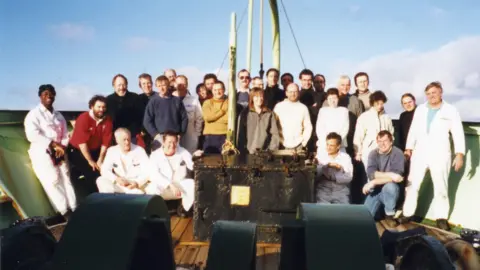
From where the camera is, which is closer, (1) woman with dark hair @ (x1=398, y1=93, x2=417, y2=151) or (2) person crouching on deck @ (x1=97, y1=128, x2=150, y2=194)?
(2) person crouching on deck @ (x1=97, y1=128, x2=150, y2=194)

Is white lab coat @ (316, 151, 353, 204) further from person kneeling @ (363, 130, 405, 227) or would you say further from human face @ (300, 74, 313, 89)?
human face @ (300, 74, 313, 89)

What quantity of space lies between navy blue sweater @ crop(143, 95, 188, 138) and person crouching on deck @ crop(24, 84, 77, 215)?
4.00 ft

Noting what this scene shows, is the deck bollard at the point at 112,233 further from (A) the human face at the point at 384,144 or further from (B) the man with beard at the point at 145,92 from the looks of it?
(B) the man with beard at the point at 145,92

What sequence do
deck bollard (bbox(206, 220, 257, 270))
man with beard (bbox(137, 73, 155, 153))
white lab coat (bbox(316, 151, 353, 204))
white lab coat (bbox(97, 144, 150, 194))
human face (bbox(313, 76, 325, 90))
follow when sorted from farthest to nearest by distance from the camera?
1. human face (bbox(313, 76, 325, 90))
2. man with beard (bbox(137, 73, 155, 153))
3. white lab coat (bbox(97, 144, 150, 194))
4. white lab coat (bbox(316, 151, 353, 204))
5. deck bollard (bbox(206, 220, 257, 270))

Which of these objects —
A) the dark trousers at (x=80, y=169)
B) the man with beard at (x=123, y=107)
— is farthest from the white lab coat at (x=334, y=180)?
the dark trousers at (x=80, y=169)

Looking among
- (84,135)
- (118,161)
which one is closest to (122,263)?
(118,161)

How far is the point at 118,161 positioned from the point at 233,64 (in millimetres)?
2003

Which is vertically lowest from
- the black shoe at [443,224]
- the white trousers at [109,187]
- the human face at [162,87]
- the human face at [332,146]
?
the black shoe at [443,224]

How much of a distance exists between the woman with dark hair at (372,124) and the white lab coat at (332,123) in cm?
30

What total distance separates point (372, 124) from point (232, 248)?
5151 millimetres

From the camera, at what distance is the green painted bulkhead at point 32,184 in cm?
566

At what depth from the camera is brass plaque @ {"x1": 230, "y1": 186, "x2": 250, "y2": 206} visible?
4.94m

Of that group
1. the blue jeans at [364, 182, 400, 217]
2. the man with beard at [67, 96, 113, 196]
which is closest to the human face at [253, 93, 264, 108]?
the blue jeans at [364, 182, 400, 217]

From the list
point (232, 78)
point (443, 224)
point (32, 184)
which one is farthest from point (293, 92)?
point (32, 184)
